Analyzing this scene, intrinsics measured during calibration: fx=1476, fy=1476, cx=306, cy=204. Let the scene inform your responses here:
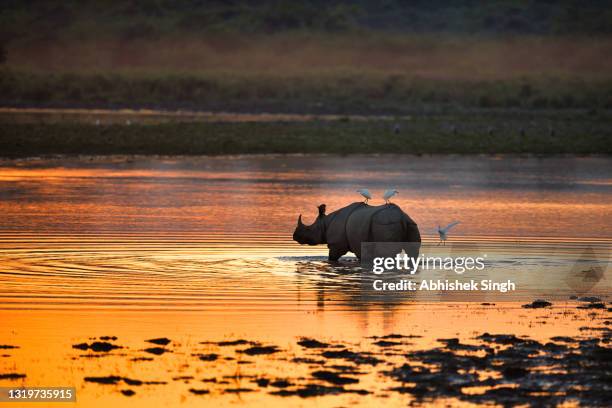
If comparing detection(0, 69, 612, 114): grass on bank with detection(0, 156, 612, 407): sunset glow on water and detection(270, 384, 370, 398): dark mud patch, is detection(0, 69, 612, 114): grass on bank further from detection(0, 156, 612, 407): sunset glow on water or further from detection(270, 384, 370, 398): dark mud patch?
detection(270, 384, 370, 398): dark mud patch

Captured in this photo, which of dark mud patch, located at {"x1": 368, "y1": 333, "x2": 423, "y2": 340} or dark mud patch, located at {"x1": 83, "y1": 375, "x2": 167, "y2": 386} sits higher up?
dark mud patch, located at {"x1": 368, "y1": 333, "x2": 423, "y2": 340}

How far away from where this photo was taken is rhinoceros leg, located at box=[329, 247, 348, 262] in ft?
71.7

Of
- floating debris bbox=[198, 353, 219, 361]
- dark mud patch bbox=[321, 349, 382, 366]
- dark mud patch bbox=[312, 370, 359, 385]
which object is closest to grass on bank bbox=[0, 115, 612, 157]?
floating debris bbox=[198, 353, 219, 361]

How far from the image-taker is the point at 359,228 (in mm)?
21156

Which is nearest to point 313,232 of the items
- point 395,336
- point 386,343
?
point 395,336

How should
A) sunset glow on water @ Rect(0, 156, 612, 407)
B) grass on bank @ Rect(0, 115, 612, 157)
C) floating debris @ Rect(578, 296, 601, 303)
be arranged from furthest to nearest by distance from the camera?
1. grass on bank @ Rect(0, 115, 612, 157)
2. floating debris @ Rect(578, 296, 601, 303)
3. sunset glow on water @ Rect(0, 156, 612, 407)

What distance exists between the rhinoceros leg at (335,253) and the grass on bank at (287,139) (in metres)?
32.5

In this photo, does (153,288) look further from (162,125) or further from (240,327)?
(162,125)

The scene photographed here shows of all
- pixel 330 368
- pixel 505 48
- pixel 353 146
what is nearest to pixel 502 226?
pixel 330 368

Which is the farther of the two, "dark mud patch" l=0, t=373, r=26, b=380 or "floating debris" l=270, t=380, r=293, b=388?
"dark mud patch" l=0, t=373, r=26, b=380

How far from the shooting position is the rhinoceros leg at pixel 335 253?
2184 cm

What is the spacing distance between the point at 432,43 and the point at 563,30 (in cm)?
1864

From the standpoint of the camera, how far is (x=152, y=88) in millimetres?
127562

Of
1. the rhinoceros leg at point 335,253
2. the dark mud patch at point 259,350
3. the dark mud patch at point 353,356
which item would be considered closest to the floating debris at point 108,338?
the dark mud patch at point 259,350
